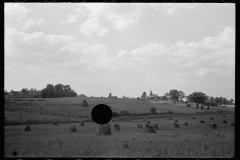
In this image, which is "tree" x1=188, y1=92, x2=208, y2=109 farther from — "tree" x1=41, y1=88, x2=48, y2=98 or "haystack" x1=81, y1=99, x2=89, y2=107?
"tree" x1=41, y1=88, x2=48, y2=98

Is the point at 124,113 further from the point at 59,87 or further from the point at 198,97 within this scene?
the point at 198,97

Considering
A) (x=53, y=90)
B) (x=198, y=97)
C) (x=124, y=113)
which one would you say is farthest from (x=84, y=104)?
(x=198, y=97)

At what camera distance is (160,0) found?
6.30 metres

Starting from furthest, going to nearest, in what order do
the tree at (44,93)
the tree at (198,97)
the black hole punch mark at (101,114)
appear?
the tree at (198,97) < the tree at (44,93) < the black hole punch mark at (101,114)

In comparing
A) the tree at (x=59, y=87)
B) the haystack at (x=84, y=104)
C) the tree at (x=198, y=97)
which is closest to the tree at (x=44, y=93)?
the tree at (x=59, y=87)

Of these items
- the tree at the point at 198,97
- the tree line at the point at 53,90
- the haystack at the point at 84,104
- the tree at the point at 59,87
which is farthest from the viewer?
the tree at the point at 198,97

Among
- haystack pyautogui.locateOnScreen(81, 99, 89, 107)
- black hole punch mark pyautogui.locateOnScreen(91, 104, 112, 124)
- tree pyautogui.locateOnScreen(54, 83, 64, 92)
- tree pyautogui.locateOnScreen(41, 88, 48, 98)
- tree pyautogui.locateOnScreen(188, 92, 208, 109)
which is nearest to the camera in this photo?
black hole punch mark pyautogui.locateOnScreen(91, 104, 112, 124)

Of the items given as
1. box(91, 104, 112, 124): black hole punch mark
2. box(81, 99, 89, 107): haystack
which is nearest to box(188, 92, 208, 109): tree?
box(81, 99, 89, 107): haystack

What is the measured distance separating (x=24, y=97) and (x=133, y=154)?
2365cm

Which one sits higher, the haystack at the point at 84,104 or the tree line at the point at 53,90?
the tree line at the point at 53,90

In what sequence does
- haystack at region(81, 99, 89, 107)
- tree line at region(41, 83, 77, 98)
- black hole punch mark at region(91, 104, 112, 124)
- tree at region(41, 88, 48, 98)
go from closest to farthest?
black hole punch mark at region(91, 104, 112, 124) → tree at region(41, 88, 48, 98) → tree line at region(41, 83, 77, 98) → haystack at region(81, 99, 89, 107)

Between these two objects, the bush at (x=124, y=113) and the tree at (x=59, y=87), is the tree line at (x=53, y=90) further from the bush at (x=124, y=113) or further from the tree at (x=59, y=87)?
the bush at (x=124, y=113)
